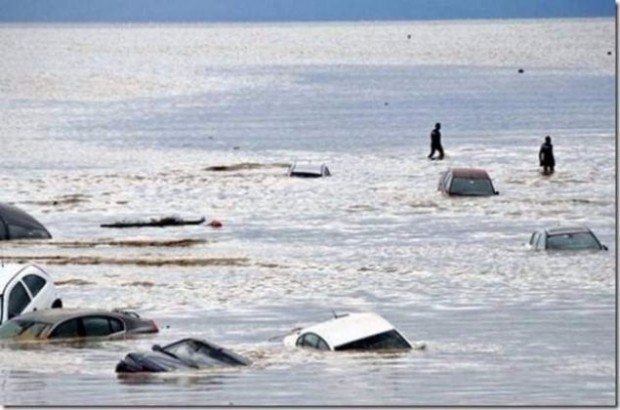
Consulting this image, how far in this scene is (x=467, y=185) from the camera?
212ft

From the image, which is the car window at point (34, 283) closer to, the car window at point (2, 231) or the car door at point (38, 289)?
the car door at point (38, 289)

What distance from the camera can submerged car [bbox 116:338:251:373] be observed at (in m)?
27.7

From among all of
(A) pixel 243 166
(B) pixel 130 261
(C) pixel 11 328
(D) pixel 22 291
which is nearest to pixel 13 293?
(D) pixel 22 291

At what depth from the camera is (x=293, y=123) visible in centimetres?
11825

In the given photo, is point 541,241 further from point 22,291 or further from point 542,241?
point 22,291

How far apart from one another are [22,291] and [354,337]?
5.48m

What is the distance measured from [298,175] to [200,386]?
47158 mm

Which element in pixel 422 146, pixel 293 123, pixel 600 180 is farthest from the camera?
pixel 293 123

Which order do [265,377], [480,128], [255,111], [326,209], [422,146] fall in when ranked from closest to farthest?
[265,377]
[326,209]
[422,146]
[480,128]
[255,111]

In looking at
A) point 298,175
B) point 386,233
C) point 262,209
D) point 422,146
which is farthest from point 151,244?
point 422,146

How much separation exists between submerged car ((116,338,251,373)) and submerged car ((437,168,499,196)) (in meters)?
34.0

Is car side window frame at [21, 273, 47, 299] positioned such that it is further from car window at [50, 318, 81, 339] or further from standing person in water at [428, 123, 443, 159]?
standing person in water at [428, 123, 443, 159]

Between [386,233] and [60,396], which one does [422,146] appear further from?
[60,396]

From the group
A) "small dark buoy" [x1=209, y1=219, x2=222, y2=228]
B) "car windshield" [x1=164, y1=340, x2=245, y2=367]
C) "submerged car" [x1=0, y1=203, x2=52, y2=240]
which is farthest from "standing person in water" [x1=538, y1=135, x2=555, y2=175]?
"car windshield" [x1=164, y1=340, x2=245, y2=367]
